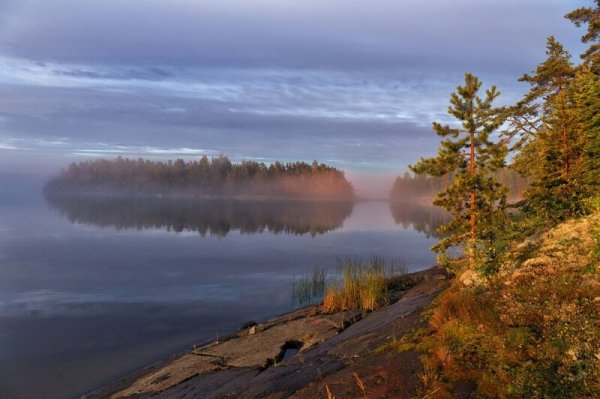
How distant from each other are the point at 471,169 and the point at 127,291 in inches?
810

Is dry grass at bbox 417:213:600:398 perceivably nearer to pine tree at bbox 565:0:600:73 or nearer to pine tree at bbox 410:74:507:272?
pine tree at bbox 410:74:507:272

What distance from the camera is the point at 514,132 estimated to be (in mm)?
37531

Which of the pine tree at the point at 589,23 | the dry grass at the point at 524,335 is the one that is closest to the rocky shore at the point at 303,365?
the dry grass at the point at 524,335

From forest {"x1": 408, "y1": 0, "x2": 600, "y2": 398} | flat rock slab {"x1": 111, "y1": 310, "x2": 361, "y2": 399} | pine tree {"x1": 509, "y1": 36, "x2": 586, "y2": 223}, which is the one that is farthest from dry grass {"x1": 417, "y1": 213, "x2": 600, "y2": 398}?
pine tree {"x1": 509, "y1": 36, "x2": 586, "y2": 223}

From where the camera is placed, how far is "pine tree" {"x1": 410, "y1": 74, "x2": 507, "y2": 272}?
17078 millimetres

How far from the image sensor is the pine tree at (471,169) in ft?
56.0

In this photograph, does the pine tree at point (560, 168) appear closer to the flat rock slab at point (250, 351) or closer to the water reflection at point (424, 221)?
the flat rock slab at point (250, 351)

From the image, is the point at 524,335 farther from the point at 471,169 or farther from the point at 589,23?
the point at 589,23

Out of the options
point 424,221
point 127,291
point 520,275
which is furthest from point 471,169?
point 424,221

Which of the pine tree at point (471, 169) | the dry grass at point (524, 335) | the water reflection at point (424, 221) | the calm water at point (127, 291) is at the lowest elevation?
the water reflection at point (424, 221)

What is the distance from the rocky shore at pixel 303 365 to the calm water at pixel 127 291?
9.07ft

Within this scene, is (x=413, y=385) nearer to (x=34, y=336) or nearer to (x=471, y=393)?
(x=471, y=393)

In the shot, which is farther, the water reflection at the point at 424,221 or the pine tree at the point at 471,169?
the water reflection at the point at 424,221

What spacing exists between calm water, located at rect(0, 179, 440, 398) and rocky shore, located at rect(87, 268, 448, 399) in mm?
2765
